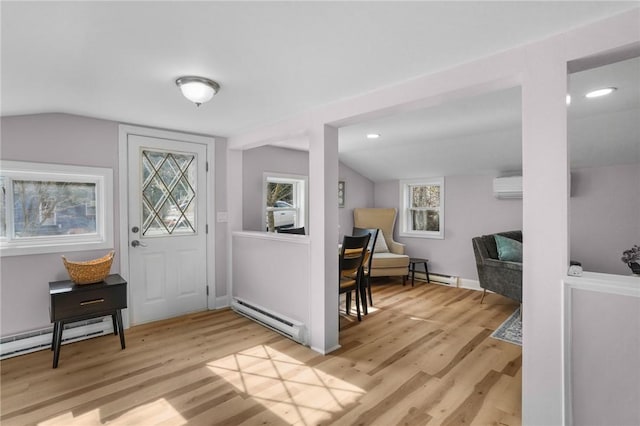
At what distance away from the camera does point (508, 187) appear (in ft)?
15.1

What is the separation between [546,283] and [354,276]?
2.25m

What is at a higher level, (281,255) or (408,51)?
(408,51)

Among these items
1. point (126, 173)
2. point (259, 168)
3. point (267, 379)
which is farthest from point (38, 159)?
point (267, 379)

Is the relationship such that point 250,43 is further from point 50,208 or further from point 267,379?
point 50,208

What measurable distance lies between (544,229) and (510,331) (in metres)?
2.17

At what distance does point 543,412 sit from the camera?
1709 millimetres

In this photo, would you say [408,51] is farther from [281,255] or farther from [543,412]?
[281,255]

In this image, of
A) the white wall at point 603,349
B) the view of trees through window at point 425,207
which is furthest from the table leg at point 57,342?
the view of trees through window at point 425,207

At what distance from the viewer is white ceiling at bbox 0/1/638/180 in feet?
4.74

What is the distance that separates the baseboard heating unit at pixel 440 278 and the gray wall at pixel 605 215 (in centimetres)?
162

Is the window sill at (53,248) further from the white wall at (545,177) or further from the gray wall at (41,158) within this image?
the white wall at (545,177)

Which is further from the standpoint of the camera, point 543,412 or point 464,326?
point 464,326

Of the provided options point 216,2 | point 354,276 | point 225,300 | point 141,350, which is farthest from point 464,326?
point 216,2

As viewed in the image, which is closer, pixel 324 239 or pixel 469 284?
pixel 324 239
